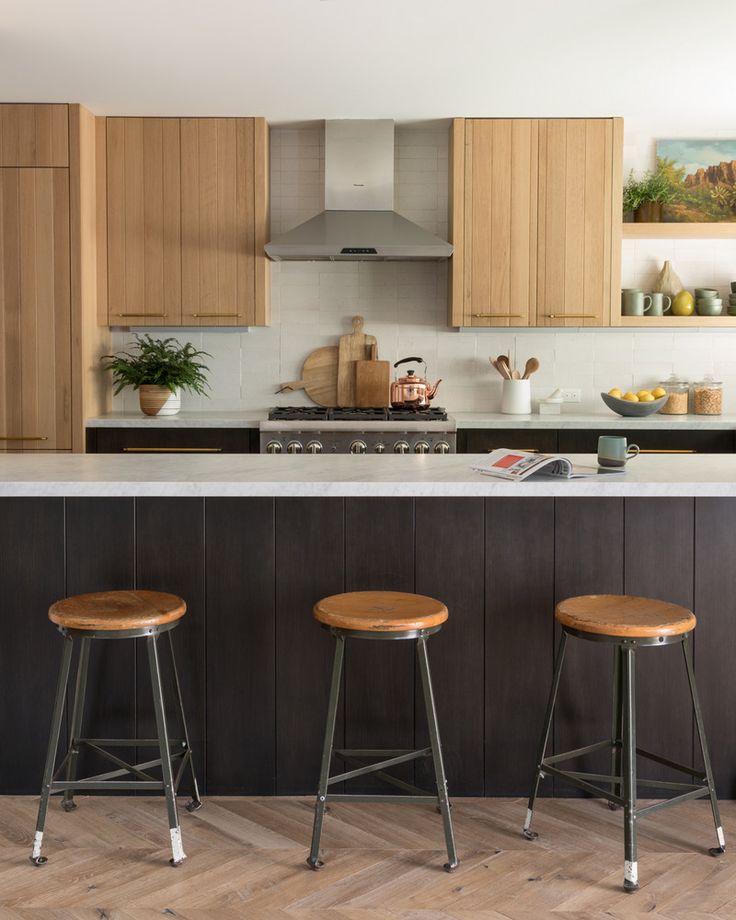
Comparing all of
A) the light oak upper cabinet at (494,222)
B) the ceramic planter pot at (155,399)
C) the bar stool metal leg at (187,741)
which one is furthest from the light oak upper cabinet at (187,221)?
the bar stool metal leg at (187,741)

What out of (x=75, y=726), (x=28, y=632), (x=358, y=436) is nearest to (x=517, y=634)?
(x=75, y=726)

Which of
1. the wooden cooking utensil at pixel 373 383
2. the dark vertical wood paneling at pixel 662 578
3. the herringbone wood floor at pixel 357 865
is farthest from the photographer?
the wooden cooking utensil at pixel 373 383

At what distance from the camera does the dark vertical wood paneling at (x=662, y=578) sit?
2930 mm

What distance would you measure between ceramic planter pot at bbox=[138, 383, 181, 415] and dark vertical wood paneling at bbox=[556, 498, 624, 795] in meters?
3.05

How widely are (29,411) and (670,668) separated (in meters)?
3.54

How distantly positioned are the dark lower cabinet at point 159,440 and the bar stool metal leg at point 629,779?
118 inches

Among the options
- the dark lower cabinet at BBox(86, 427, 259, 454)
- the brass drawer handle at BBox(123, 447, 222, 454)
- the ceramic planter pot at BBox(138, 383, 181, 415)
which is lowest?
the brass drawer handle at BBox(123, 447, 222, 454)

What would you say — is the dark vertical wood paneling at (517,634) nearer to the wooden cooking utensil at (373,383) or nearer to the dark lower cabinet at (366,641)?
the dark lower cabinet at (366,641)

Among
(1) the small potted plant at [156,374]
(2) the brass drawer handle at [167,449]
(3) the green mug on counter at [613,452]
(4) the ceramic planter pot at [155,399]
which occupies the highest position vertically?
(1) the small potted plant at [156,374]

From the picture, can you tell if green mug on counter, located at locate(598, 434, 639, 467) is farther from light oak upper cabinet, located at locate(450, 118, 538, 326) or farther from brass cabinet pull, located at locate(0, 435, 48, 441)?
brass cabinet pull, located at locate(0, 435, 48, 441)

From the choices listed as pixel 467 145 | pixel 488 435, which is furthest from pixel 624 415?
pixel 467 145

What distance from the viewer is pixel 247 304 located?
535cm

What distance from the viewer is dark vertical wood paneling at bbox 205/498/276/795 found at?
2938 mm

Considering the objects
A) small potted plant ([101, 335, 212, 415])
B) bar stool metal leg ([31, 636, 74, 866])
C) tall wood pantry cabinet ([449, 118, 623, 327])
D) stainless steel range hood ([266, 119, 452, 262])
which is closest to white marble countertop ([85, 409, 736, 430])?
small potted plant ([101, 335, 212, 415])
